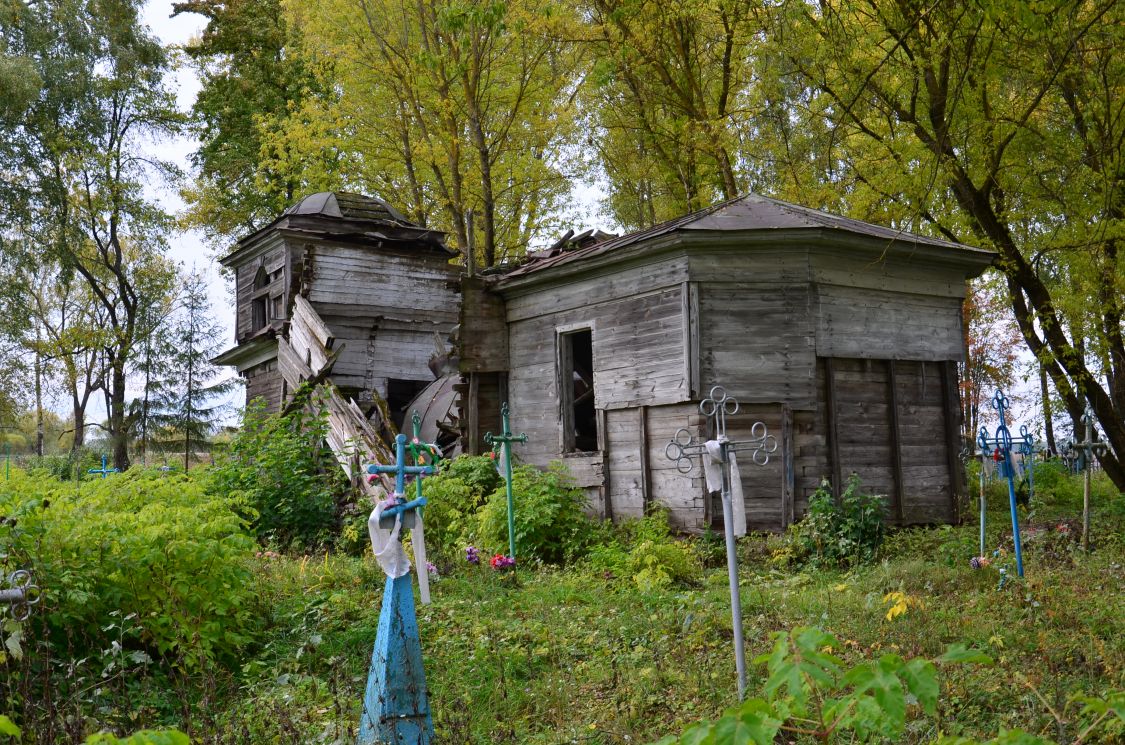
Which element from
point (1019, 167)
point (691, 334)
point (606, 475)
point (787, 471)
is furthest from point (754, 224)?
point (1019, 167)

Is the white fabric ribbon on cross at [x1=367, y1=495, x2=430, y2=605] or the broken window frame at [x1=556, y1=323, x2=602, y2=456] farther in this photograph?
the broken window frame at [x1=556, y1=323, x2=602, y2=456]

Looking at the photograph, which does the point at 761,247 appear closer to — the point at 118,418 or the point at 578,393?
the point at 578,393

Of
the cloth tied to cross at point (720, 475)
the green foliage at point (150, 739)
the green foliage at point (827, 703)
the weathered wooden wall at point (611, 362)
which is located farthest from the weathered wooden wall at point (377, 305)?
the green foliage at point (827, 703)

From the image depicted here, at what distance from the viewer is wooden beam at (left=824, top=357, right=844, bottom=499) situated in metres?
12.4

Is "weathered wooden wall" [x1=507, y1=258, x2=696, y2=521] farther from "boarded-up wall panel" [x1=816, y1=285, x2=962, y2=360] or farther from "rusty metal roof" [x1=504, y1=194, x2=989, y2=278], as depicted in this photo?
"boarded-up wall panel" [x1=816, y1=285, x2=962, y2=360]

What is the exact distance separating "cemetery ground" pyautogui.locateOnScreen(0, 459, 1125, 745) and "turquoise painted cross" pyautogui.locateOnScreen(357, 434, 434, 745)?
0.20 metres

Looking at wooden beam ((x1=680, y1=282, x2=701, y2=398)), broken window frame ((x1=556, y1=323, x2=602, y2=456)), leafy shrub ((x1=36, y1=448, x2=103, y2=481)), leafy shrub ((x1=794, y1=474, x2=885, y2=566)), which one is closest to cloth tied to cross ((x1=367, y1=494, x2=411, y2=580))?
leafy shrub ((x1=794, y1=474, x2=885, y2=566))

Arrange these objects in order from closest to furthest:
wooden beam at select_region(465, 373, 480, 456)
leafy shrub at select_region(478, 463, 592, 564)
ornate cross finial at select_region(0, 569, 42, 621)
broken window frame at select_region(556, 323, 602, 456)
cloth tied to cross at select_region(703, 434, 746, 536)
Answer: ornate cross finial at select_region(0, 569, 42, 621), cloth tied to cross at select_region(703, 434, 746, 536), leafy shrub at select_region(478, 463, 592, 564), broken window frame at select_region(556, 323, 602, 456), wooden beam at select_region(465, 373, 480, 456)

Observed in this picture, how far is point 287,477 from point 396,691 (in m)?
Answer: 9.49

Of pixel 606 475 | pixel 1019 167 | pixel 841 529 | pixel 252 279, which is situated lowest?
pixel 841 529

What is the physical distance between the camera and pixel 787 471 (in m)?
12.1

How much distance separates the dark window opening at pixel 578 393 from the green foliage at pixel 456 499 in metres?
1.34

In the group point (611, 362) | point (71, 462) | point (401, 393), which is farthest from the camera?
point (71, 462)

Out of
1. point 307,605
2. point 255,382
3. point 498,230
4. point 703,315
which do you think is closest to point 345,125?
point 498,230
